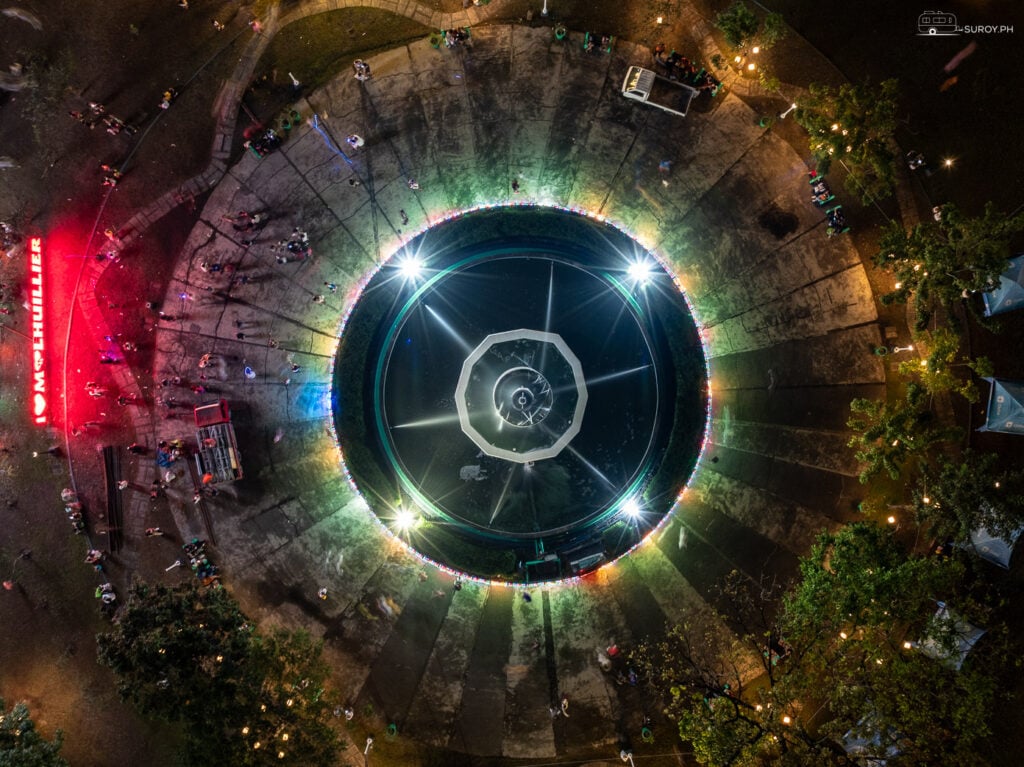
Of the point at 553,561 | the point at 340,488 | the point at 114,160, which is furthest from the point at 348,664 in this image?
the point at 114,160

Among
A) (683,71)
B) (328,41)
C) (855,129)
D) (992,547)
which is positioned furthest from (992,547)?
(328,41)

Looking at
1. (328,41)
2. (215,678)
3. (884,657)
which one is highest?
(328,41)

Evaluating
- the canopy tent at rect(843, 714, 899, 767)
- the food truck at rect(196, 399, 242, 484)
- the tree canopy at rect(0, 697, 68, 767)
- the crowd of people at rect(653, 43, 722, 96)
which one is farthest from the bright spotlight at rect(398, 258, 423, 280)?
the canopy tent at rect(843, 714, 899, 767)

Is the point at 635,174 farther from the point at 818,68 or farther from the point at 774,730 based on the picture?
the point at 774,730

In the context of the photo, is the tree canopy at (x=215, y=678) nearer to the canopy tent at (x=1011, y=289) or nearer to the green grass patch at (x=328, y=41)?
the green grass patch at (x=328, y=41)

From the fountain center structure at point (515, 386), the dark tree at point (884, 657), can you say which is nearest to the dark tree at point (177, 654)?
the fountain center structure at point (515, 386)

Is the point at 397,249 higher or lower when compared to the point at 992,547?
higher

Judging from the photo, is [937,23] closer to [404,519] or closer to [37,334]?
[404,519]
